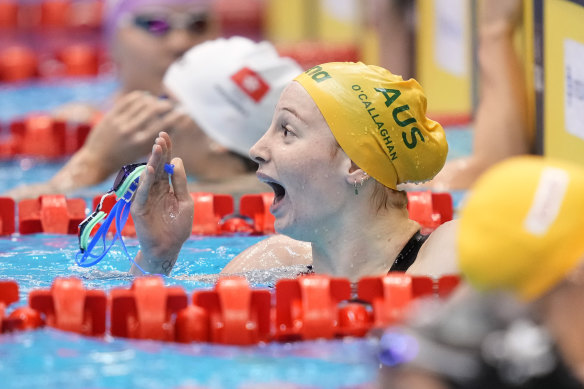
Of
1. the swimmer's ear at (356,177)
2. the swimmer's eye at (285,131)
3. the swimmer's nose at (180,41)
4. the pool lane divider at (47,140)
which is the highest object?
the swimmer's eye at (285,131)

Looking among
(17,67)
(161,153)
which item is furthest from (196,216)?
(17,67)

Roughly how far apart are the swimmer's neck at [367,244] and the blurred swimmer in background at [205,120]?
54.9 inches

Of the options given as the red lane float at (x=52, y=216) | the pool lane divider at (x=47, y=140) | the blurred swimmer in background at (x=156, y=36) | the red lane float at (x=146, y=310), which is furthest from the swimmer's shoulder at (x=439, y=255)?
the pool lane divider at (x=47, y=140)

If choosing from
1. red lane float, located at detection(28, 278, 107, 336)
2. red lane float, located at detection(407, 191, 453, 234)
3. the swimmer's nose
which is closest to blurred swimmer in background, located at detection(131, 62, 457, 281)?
red lane float, located at detection(28, 278, 107, 336)

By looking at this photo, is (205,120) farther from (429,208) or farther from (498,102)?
(498,102)

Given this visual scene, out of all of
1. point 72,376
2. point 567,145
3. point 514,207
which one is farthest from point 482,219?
point 567,145

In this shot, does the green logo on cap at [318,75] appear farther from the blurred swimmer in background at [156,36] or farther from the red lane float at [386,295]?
the blurred swimmer in background at [156,36]

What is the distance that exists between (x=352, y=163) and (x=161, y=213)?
0.56 meters

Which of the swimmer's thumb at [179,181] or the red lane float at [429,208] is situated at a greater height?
the swimmer's thumb at [179,181]

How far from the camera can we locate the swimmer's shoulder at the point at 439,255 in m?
2.79

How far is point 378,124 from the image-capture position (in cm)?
291

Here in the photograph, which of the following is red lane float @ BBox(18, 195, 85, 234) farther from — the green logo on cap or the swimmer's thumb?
the green logo on cap

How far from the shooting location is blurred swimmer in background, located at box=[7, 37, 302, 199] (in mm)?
4316

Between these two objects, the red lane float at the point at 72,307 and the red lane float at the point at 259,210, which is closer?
the red lane float at the point at 72,307
